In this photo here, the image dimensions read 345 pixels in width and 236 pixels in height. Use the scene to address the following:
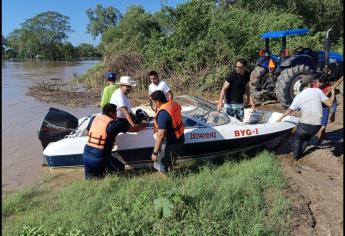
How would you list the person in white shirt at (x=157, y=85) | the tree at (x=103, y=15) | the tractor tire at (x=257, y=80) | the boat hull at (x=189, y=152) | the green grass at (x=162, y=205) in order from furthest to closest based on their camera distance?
the tree at (x=103, y=15) < the tractor tire at (x=257, y=80) < the person in white shirt at (x=157, y=85) < the boat hull at (x=189, y=152) < the green grass at (x=162, y=205)

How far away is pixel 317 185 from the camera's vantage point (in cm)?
556

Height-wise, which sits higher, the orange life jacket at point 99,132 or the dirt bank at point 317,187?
the orange life jacket at point 99,132

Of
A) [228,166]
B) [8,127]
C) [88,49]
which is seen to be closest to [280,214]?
[228,166]

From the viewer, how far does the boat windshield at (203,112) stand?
7000mm

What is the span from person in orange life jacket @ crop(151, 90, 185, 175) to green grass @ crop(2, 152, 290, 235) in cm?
30

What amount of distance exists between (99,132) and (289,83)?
6.05m

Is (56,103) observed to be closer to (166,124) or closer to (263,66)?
(263,66)

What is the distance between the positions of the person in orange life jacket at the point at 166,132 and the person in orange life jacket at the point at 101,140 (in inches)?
26.0

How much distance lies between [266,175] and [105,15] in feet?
255

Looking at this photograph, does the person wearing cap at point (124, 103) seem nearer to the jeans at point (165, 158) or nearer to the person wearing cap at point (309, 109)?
the jeans at point (165, 158)

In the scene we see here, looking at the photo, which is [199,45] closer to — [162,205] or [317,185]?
[317,185]

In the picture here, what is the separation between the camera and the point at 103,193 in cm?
555

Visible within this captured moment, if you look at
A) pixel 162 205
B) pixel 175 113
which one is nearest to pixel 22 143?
pixel 175 113

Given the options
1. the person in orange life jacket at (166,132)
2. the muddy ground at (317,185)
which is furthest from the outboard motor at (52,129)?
the muddy ground at (317,185)
